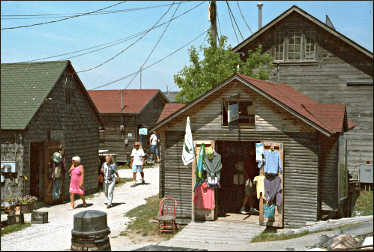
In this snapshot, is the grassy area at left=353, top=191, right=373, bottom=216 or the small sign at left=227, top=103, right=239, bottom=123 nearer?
the small sign at left=227, top=103, right=239, bottom=123

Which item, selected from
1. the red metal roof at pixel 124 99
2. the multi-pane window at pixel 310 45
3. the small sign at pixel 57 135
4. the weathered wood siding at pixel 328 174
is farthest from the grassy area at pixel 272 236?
the red metal roof at pixel 124 99

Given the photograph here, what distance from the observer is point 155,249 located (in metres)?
12.6

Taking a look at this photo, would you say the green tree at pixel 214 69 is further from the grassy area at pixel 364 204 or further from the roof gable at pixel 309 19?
the grassy area at pixel 364 204

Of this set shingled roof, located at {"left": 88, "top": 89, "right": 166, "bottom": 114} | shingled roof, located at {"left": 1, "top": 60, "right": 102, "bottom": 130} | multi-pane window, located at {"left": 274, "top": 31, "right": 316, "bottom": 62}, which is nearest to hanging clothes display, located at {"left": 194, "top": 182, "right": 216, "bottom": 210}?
shingled roof, located at {"left": 1, "top": 60, "right": 102, "bottom": 130}

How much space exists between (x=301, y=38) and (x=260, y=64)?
105 inches

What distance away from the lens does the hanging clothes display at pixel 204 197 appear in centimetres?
1672

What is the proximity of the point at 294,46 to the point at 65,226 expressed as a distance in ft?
54.2

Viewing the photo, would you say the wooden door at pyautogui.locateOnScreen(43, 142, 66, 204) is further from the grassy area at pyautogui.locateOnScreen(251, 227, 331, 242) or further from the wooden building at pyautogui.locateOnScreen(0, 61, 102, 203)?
the grassy area at pyautogui.locateOnScreen(251, 227, 331, 242)

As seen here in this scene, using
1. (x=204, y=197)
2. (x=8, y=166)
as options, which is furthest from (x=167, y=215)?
(x=8, y=166)

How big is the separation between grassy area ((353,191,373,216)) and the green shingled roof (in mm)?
14720

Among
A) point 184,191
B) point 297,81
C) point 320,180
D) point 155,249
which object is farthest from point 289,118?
point 297,81

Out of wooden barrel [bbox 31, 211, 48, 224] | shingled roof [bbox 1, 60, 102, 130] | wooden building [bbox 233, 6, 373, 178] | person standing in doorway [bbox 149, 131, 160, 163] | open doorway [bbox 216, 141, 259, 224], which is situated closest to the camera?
wooden barrel [bbox 31, 211, 48, 224]

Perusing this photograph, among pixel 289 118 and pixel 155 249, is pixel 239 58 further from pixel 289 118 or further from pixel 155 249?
pixel 155 249

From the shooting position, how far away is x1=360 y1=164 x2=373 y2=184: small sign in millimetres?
25172
